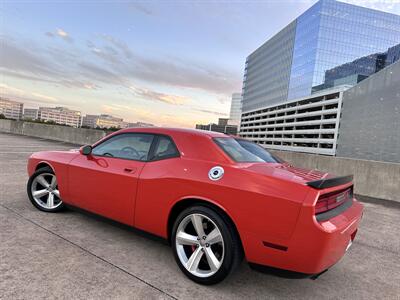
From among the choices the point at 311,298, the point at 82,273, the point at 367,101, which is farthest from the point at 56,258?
the point at 367,101

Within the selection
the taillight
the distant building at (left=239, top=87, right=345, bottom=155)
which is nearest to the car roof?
the taillight

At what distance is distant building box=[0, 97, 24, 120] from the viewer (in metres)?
82.0

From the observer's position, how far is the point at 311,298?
294 centimetres

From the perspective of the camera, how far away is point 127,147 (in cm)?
390

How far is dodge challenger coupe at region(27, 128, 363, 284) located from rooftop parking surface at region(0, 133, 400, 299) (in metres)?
0.29

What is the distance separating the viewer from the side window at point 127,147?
3.71 metres

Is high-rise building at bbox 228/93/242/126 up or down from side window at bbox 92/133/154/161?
up

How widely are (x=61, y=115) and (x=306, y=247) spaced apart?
97.7 m

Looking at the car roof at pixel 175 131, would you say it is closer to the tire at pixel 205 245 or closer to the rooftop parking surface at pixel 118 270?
the tire at pixel 205 245

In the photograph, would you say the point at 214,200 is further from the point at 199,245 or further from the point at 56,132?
the point at 56,132

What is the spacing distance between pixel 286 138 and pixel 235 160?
4120 inches

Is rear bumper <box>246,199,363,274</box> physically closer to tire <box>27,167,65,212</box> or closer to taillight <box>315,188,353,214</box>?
taillight <box>315,188,353,214</box>

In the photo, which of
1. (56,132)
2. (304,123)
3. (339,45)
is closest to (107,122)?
(56,132)

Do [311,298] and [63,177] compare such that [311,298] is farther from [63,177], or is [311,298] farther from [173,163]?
[63,177]
